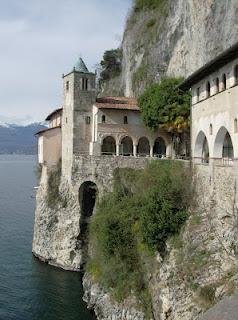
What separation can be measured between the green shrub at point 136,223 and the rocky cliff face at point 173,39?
44.6 feet

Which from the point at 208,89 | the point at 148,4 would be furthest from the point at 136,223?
the point at 148,4

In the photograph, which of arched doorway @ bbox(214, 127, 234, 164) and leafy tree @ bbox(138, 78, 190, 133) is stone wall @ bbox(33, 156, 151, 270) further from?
arched doorway @ bbox(214, 127, 234, 164)

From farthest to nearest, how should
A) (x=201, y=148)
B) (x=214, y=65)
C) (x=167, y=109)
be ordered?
(x=167, y=109) → (x=201, y=148) → (x=214, y=65)

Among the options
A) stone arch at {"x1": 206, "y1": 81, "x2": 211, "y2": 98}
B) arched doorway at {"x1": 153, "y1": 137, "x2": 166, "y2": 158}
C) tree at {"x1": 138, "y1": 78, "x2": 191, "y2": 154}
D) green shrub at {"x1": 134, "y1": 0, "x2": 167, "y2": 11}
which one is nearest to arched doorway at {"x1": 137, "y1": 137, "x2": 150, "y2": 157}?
arched doorway at {"x1": 153, "y1": 137, "x2": 166, "y2": 158}

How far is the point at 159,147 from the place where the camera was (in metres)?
55.1

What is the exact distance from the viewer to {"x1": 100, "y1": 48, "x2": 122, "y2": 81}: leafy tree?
90569mm

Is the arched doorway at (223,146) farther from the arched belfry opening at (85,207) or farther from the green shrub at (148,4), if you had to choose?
the green shrub at (148,4)

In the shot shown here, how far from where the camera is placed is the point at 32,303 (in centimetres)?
3934

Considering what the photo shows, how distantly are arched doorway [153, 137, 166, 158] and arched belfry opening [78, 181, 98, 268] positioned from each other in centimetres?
987

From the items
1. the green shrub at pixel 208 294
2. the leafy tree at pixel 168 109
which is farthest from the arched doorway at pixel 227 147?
the leafy tree at pixel 168 109

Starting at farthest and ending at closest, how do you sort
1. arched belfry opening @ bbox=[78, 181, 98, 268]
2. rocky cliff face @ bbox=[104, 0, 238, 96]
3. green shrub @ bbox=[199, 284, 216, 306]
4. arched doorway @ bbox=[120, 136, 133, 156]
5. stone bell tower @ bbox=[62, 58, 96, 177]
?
arched doorway @ bbox=[120, 136, 133, 156], stone bell tower @ bbox=[62, 58, 96, 177], arched belfry opening @ bbox=[78, 181, 98, 268], rocky cliff face @ bbox=[104, 0, 238, 96], green shrub @ bbox=[199, 284, 216, 306]

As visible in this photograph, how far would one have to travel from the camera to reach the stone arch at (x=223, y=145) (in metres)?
33.0

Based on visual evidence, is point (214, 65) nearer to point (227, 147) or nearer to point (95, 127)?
point (227, 147)

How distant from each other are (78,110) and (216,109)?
2068 centimetres
